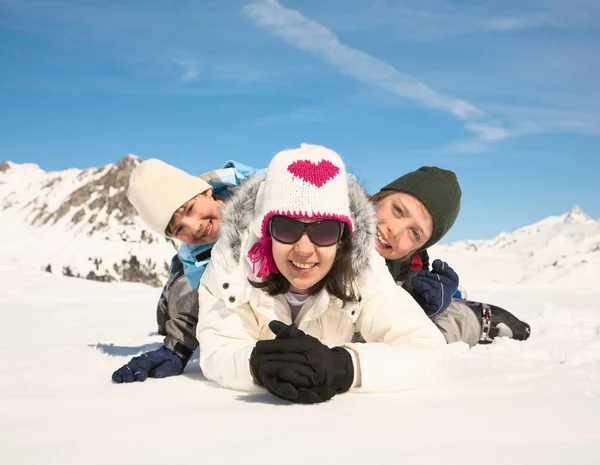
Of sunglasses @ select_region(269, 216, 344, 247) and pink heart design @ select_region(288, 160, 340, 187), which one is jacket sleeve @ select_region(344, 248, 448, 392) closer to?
sunglasses @ select_region(269, 216, 344, 247)

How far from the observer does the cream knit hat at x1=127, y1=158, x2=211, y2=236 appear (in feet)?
10.8

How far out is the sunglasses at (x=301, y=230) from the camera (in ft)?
7.17

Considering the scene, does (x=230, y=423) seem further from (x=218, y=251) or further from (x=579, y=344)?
(x=579, y=344)

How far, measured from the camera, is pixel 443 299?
3.34 meters

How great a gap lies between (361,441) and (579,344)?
8.86 ft

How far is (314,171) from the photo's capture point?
220 centimetres

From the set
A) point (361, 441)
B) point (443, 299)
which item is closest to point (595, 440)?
point (361, 441)

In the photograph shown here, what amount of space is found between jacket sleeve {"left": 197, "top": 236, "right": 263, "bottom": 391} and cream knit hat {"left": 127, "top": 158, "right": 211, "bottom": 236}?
0.87 m

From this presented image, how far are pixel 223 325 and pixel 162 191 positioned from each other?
1.22m

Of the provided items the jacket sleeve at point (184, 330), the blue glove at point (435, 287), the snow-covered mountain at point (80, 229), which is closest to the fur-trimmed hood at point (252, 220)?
the jacket sleeve at point (184, 330)

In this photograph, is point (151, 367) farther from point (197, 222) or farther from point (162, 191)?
point (162, 191)

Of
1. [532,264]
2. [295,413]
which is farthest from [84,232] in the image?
[532,264]

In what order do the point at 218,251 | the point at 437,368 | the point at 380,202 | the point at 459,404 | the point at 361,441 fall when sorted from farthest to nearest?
the point at 380,202 → the point at 218,251 → the point at 437,368 → the point at 459,404 → the point at 361,441

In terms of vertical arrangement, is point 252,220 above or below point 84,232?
below
